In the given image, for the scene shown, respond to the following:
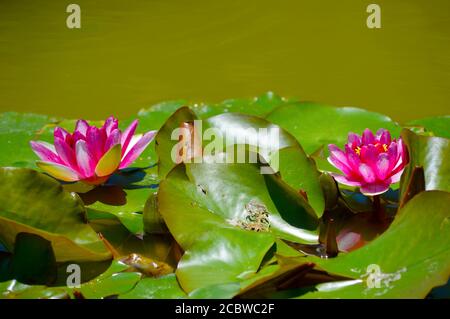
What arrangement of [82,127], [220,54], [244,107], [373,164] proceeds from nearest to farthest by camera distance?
[373,164], [82,127], [244,107], [220,54]

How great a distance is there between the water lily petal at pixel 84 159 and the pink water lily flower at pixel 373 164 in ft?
1.81

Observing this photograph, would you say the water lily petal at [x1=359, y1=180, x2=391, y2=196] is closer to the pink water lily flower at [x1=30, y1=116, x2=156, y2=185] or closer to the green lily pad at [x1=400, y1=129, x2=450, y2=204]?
the green lily pad at [x1=400, y1=129, x2=450, y2=204]

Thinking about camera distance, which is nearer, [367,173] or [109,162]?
[367,173]

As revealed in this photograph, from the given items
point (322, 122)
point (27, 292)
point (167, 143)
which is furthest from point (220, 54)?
point (27, 292)

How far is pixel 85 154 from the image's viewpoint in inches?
56.3

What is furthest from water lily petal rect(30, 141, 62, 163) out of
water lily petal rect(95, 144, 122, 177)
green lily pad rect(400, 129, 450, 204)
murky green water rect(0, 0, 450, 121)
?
murky green water rect(0, 0, 450, 121)

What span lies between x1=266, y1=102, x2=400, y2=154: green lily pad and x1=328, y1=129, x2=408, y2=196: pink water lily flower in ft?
1.15

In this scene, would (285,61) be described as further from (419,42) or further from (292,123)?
(292,123)

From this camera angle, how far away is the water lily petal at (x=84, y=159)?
4.68ft

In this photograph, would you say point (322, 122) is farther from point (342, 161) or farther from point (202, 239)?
point (202, 239)

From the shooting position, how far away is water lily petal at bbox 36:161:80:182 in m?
1.44

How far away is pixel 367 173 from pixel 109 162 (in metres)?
0.58

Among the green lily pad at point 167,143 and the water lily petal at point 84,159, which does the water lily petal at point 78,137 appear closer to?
the water lily petal at point 84,159
